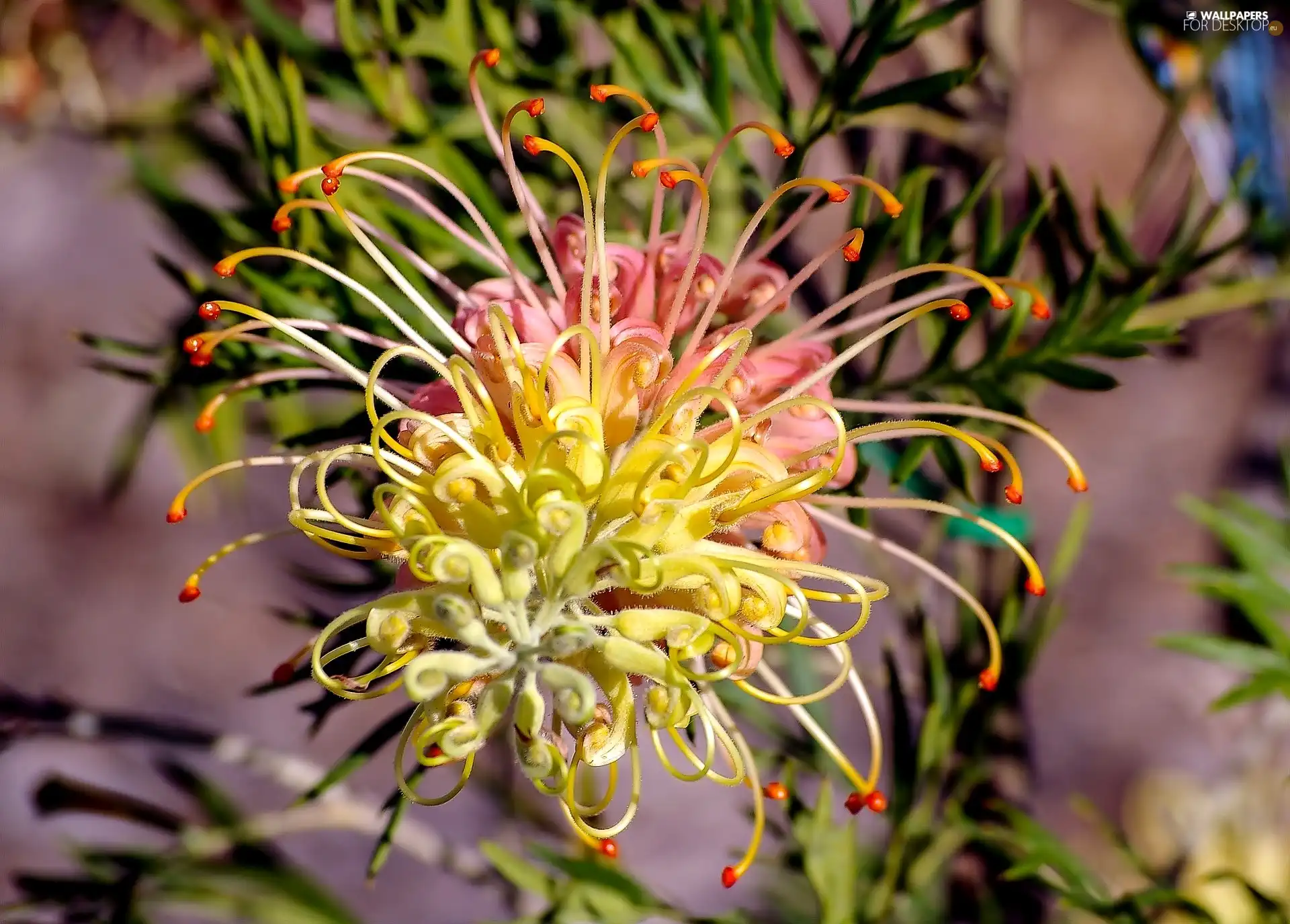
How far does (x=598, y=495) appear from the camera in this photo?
16.0 inches

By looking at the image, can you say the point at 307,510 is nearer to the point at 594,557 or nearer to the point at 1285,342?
the point at 594,557

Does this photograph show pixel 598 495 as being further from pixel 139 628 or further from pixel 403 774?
pixel 139 628

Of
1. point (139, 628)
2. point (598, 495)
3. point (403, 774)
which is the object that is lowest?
point (139, 628)

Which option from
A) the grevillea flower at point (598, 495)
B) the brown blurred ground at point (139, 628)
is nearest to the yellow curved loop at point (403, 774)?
the grevillea flower at point (598, 495)

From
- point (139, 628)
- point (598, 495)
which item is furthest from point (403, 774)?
point (139, 628)

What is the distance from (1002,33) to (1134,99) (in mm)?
349

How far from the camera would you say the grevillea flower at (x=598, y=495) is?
0.39m

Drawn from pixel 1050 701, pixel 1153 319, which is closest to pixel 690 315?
pixel 1153 319

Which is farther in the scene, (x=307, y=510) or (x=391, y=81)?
(x=391, y=81)

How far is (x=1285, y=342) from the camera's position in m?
1.16

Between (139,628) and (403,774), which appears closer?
(403,774)

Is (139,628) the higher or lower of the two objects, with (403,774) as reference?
lower

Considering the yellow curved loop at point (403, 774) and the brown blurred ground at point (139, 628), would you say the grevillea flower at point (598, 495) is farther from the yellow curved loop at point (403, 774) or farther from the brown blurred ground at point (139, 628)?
the brown blurred ground at point (139, 628)

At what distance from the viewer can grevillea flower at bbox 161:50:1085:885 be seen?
39 cm
